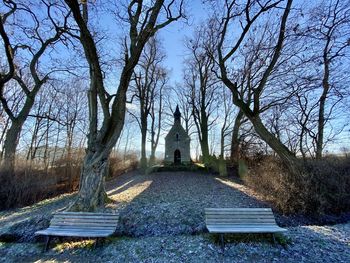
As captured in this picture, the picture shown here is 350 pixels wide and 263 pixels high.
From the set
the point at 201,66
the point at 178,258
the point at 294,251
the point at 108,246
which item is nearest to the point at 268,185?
the point at 294,251

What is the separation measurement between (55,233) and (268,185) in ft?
21.6

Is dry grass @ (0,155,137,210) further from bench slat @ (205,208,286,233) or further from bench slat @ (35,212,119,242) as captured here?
bench slat @ (205,208,286,233)

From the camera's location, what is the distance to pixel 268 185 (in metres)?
7.11

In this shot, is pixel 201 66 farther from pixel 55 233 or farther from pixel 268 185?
pixel 55 233

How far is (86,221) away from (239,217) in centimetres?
379

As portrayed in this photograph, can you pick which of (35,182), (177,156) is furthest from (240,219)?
(177,156)

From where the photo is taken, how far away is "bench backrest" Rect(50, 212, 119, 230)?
193 inches

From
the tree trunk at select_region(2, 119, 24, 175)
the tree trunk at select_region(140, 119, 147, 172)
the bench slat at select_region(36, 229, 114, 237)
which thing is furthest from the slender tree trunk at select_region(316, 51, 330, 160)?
the tree trunk at select_region(140, 119, 147, 172)

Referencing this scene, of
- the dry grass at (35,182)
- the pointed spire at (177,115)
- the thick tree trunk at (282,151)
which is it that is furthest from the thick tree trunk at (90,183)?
the pointed spire at (177,115)

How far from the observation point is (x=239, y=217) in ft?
16.1

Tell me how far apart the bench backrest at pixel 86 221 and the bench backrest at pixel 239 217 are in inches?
93.0

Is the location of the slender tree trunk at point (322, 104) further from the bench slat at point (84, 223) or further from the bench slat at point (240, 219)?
the bench slat at point (84, 223)

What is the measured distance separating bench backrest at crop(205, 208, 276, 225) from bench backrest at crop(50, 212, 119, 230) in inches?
93.0

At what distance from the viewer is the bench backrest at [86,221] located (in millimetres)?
4914
